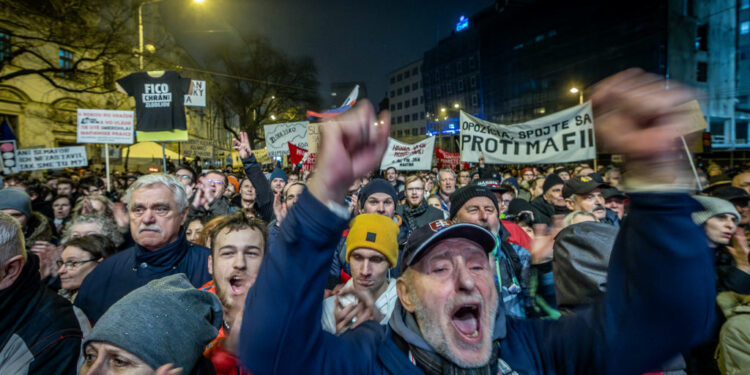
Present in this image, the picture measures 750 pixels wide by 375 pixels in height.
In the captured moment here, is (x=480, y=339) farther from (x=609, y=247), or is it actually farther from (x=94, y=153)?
(x=94, y=153)

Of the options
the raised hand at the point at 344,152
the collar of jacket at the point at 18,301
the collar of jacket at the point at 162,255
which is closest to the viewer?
the raised hand at the point at 344,152

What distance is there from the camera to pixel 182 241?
2.92m

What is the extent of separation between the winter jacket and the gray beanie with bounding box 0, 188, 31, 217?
272 centimetres

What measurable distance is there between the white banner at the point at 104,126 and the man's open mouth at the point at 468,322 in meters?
9.20

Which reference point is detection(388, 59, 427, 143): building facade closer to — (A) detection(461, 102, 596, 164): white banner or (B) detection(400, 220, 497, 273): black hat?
(A) detection(461, 102, 596, 164): white banner

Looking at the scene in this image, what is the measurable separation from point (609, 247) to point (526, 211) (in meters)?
3.66

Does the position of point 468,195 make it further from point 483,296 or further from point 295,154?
point 295,154

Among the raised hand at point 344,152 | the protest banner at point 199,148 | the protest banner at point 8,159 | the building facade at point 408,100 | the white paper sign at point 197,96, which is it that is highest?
the building facade at point 408,100

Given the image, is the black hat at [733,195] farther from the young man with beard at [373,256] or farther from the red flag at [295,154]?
the red flag at [295,154]

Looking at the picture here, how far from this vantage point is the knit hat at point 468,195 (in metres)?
3.62

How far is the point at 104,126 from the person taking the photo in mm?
8617

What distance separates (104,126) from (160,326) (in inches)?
356

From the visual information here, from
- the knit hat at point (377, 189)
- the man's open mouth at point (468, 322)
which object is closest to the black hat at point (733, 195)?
the knit hat at point (377, 189)

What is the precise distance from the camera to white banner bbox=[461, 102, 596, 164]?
271 inches
